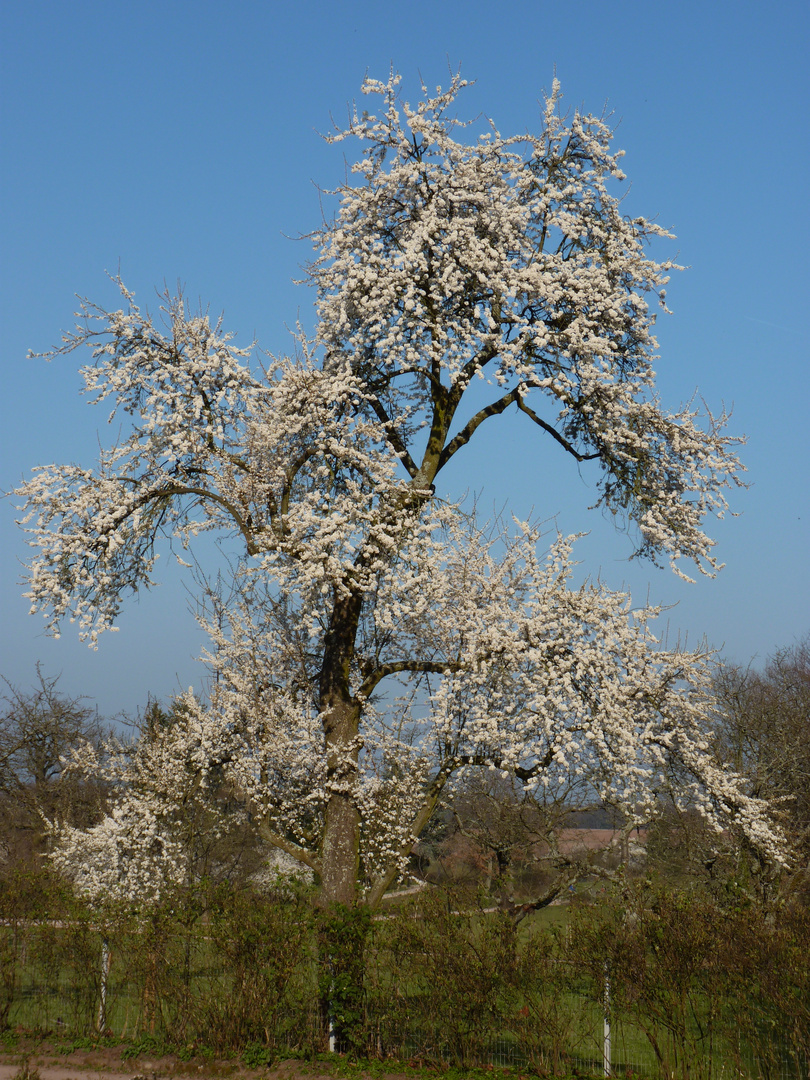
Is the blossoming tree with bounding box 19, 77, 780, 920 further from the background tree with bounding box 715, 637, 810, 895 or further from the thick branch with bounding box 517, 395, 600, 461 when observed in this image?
the background tree with bounding box 715, 637, 810, 895

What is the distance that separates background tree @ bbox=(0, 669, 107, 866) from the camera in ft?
84.0

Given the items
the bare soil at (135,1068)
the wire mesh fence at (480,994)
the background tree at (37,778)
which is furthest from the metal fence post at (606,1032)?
the background tree at (37,778)

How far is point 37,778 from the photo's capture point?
2767 cm

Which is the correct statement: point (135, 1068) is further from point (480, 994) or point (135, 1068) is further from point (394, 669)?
point (394, 669)

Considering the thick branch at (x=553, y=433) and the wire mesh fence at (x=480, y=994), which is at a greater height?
the thick branch at (x=553, y=433)

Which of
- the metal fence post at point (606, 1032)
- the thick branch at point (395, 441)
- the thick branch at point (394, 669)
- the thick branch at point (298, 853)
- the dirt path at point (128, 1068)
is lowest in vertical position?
the dirt path at point (128, 1068)

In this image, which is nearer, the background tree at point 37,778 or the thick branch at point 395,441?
the thick branch at point 395,441

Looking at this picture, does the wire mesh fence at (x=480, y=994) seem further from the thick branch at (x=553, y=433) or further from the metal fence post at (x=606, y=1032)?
the thick branch at (x=553, y=433)

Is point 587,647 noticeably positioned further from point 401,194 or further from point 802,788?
point 802,788

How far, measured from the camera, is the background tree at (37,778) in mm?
25609

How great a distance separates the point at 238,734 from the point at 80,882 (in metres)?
4.95

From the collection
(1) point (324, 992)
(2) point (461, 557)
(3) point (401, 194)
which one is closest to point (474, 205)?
(3) point (401, 194)

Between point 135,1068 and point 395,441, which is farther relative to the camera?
point 395,441

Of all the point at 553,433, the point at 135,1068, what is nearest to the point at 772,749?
the point at 553,433
